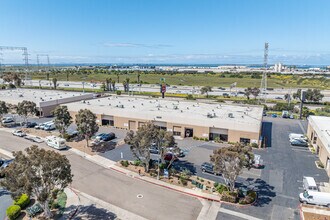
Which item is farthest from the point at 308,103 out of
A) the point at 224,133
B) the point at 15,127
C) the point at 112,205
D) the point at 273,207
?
the point at 15,127

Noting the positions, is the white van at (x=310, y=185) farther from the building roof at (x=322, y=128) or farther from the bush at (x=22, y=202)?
the bush at (x=22, y=202)

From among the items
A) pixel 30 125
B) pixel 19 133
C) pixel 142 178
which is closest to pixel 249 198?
pixel 142 178

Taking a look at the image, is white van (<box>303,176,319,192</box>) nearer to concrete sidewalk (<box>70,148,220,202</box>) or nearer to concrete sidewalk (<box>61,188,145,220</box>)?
concrete sidewalk (<box>70,148,220,202</box>)

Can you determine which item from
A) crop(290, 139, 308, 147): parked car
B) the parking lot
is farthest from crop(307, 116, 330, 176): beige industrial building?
crop(290, 139, 308, 147): parked car

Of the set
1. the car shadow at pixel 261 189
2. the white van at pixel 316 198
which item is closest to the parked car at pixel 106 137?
the car shadow at pixel 261 189

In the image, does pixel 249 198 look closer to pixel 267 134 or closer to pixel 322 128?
pixel 322 128

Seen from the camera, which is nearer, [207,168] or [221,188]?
→ [221,188]

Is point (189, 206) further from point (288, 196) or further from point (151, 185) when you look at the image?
point (288, 196)
